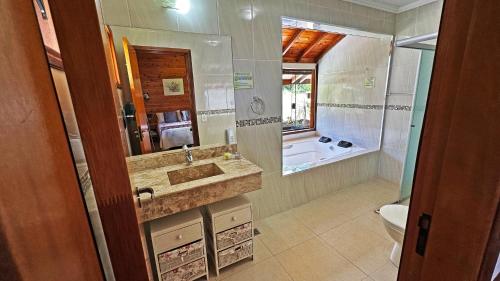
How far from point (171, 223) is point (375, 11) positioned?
11.1ft

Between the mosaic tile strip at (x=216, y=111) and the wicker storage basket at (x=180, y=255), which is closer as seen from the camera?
the wicker storage basket at (x=180, y=255)

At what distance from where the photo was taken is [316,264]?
5.81ft

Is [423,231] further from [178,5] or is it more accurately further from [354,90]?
[354,90]

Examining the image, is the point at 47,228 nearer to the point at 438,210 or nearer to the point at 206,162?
the point at 438,210

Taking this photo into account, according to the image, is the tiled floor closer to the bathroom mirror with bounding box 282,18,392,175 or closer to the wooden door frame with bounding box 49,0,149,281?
the bathroom mirror with bounding box 282,18,392,175

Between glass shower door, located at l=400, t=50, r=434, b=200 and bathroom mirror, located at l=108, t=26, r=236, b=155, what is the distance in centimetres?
198

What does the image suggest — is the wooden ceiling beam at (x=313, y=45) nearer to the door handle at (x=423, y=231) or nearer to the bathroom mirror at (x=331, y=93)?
the bathroom mirror at (x=331, y=93)

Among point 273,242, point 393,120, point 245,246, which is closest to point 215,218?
point 245,246

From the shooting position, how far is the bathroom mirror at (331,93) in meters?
3.03

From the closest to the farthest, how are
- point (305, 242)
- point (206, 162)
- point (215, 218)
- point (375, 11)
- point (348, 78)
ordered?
point (215, 218) < point (206, 162) < point (305, 242) < point (375, 11) < point (348, 78)

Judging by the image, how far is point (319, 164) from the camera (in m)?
2.71

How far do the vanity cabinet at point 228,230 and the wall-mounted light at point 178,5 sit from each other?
1.62 m


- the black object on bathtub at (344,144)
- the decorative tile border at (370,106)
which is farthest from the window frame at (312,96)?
the black object on bathtub at (344,144)

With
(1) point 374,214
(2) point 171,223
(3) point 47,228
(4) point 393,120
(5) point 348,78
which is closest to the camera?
(3) point 47,228
